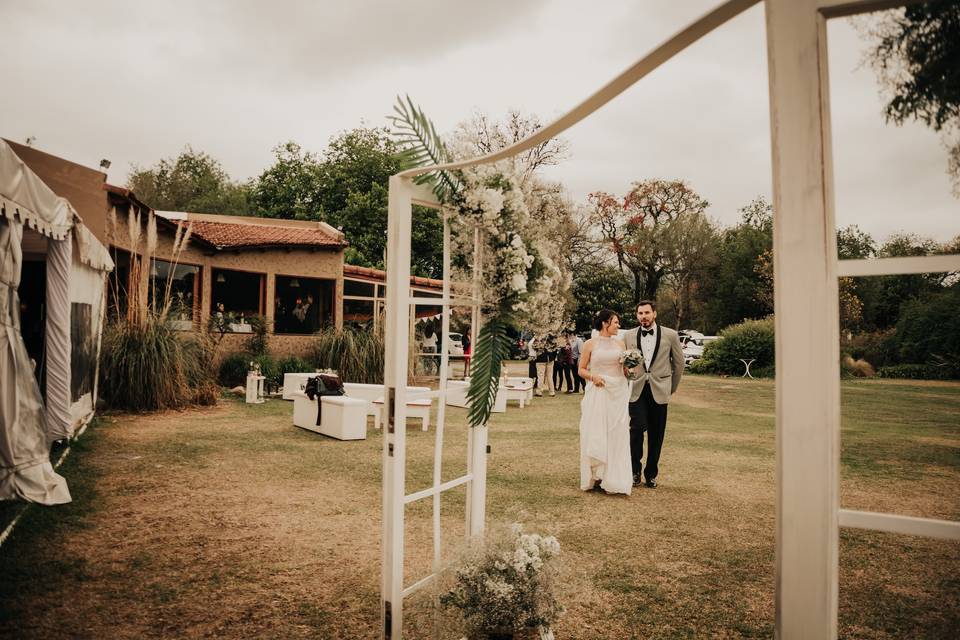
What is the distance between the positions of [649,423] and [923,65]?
5584 mm

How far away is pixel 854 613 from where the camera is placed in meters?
3.53

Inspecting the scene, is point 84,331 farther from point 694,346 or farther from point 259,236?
point 694,346

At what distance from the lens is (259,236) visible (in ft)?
57.7

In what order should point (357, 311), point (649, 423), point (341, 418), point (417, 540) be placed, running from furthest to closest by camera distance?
point (357, 311), point (341, 418), point (649, 423), point (417, 540)

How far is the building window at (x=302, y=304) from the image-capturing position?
17344 millimetres

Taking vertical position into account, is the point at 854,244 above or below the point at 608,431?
above

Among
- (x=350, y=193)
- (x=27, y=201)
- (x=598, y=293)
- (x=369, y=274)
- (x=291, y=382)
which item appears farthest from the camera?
(x=598, y=293)

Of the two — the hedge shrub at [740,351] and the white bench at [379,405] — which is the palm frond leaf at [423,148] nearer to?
the white bench at [379,405]

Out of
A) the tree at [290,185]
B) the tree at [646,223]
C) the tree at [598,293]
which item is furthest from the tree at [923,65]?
the tree at [646,223]

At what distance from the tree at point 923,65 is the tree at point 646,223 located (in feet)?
120

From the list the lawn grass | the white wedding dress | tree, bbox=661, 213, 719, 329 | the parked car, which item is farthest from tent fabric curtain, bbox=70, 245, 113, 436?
tree, bbox=661, 213, 719, 329

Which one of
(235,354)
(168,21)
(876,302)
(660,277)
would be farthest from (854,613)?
(660,277)

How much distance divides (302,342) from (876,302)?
16.4m

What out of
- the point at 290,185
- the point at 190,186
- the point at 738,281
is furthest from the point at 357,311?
the point at 190,186
